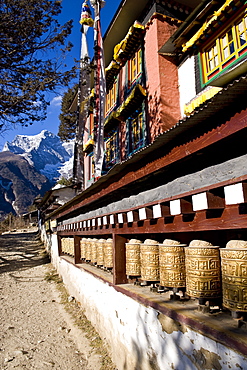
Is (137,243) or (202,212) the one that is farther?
(137,243)

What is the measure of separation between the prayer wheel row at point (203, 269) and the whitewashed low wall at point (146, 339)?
0.35 meters

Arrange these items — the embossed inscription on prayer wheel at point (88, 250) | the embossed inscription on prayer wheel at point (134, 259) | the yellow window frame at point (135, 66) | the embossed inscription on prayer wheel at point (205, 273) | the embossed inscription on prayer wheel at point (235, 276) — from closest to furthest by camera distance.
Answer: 1. the embossed inscription on prayer wheel at point (235, 276)
2. the embossed inscription on prayer wheel at point (205, 273)
3. the embossed inscription on prayer wheel at point (134, 259)
4. the embossed inscription on prayer wheel at point (88, 250)
5. the yellow window frame at point (135, 66)

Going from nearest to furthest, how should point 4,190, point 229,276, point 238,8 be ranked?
point 229,276 < point 238,8 < point 4,190

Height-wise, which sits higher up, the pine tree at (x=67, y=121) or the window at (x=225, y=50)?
the pine tree at (x=67, y=121)

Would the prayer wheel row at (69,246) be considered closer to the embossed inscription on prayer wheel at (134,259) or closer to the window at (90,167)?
the embossed inscription on prayer wheel at (134,259)

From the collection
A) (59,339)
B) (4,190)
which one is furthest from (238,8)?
(4,190)

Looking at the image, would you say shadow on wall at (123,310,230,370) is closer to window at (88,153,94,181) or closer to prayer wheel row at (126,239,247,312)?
prayer wheel row at (126,239,247,312)

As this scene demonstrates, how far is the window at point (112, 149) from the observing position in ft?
41.6

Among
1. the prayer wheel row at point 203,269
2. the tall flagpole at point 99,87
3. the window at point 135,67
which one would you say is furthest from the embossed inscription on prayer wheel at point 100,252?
the window at point 135,67

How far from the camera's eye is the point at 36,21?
9.08 metres

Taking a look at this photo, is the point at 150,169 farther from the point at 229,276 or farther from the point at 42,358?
the point at 42,358

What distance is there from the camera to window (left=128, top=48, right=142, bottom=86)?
34.5ft

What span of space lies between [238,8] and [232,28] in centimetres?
40

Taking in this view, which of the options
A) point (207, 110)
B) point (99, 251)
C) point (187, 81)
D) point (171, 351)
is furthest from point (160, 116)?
point (171, 351)
